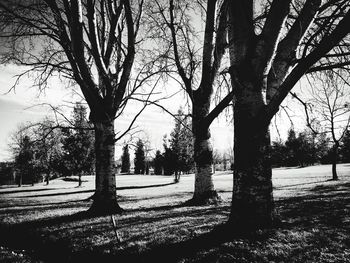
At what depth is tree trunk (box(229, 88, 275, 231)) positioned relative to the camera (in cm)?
488

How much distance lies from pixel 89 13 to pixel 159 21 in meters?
3.15

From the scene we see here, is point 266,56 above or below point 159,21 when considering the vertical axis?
below

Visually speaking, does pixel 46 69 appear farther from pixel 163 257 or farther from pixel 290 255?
pixel 290 255

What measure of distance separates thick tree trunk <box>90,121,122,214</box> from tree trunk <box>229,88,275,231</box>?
496 cm

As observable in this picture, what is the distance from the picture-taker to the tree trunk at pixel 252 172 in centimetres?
488

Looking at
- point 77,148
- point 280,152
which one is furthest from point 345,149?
point 77,148

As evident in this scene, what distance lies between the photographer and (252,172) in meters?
4.91

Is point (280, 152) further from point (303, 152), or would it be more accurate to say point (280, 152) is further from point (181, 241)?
point (181, 241)

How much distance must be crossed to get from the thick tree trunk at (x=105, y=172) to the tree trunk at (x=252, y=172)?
496cm

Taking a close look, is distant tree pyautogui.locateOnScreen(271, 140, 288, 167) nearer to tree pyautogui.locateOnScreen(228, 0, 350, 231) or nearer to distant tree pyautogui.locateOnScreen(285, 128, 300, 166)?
distant tree pyautogui.locateOnScreen(285, 128, 300, 166)

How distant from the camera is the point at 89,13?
8.15 m

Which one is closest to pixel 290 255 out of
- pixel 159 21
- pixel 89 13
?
pixel 89 13

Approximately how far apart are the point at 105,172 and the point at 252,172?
5.62 m

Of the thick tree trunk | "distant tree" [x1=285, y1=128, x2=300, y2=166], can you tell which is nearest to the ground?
the thick tree trunk
